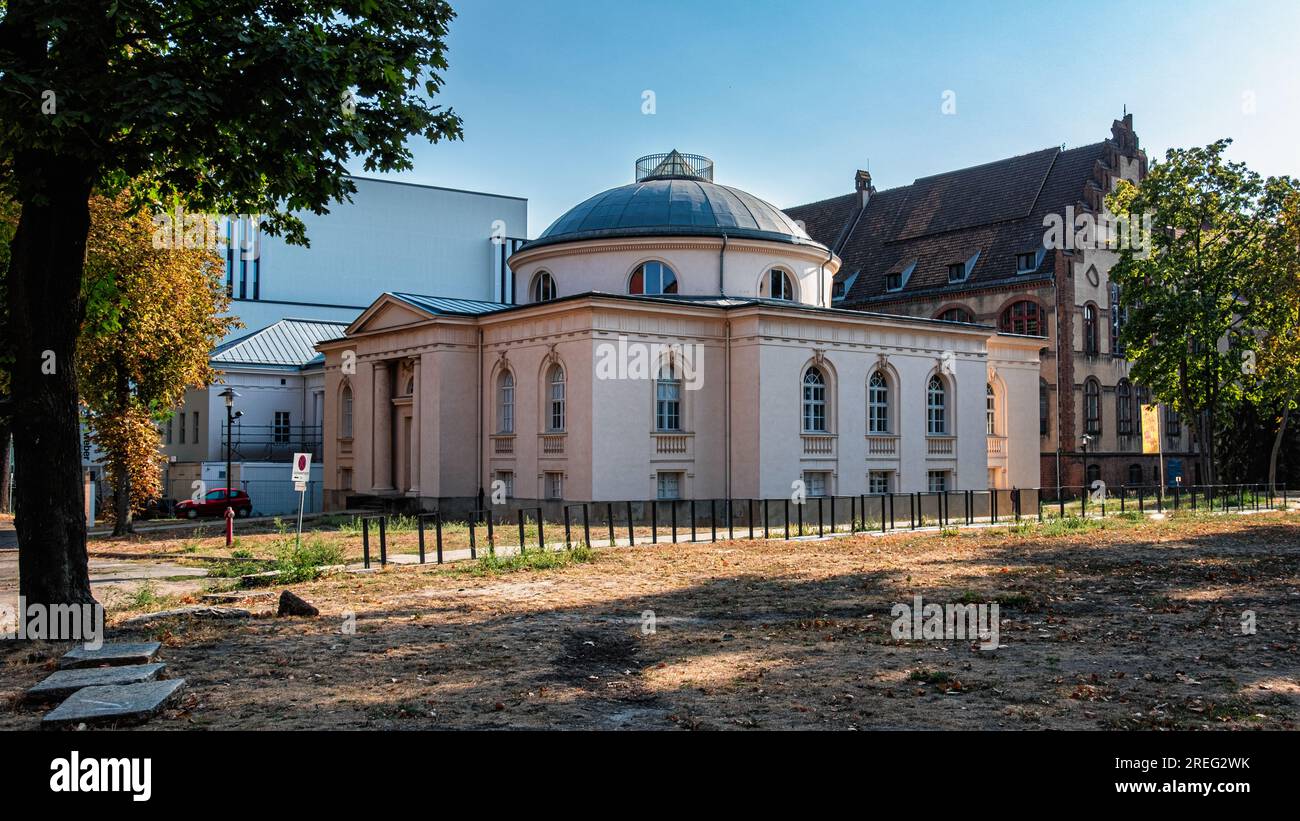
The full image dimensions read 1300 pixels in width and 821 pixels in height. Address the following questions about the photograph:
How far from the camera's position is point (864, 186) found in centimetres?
7156

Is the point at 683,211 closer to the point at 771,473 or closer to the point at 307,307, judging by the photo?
the point at 771,473

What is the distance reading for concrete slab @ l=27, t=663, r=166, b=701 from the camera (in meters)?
9.13

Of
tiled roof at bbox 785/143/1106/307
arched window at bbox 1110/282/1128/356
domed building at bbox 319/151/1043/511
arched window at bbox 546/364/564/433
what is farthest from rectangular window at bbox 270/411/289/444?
arched window at bbox 1110/282/1128/356

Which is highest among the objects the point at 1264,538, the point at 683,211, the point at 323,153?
the point at 683,211

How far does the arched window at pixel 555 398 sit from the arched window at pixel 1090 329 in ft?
105

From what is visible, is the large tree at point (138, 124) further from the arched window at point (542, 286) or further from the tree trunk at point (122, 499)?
the arched window at point (542, 286)

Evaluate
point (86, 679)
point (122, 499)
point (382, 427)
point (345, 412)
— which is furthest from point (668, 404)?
point (86, 679)

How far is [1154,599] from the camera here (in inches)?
628

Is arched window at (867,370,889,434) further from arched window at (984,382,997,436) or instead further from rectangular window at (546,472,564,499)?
rectangular window at (546,472,564,499)

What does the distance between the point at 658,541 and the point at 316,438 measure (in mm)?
33951

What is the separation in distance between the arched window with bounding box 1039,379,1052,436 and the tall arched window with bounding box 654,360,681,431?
26430 mm

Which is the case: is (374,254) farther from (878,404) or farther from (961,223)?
(878,404)
